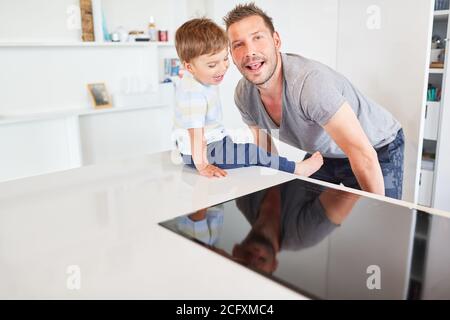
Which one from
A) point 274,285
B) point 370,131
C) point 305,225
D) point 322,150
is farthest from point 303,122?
point 274,285

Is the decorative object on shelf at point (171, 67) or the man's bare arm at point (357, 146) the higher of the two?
the decorative object on shelf at point (171, 67)

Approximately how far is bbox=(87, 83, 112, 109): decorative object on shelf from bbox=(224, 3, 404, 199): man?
1.53 metres

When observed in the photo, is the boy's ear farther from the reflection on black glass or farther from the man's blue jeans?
the reflection on black glass

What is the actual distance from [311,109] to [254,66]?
260 millimetres

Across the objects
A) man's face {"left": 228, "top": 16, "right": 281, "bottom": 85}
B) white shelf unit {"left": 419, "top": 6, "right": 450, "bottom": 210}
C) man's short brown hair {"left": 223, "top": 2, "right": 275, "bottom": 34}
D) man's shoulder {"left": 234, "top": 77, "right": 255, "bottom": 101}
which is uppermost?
man's short brown hair {"left": 223, "top": 2, "right": 275, "bottom": 34}

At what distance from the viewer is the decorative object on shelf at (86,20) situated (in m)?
2.75

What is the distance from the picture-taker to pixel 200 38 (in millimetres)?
1236

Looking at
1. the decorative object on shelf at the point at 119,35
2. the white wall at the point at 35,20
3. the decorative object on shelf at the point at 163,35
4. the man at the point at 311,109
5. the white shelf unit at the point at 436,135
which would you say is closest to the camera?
the man at the point at 311,109

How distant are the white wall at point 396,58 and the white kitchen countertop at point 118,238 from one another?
4.15 feet

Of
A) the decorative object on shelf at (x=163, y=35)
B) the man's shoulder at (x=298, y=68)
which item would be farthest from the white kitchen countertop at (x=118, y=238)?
the decorative object on shelf at (x=163, y=35)

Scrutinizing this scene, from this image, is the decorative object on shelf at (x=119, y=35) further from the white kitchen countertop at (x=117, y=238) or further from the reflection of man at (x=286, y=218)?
the reflection of man at (x=286, y=218)

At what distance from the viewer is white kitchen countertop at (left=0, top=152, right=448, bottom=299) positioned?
0.68 metres

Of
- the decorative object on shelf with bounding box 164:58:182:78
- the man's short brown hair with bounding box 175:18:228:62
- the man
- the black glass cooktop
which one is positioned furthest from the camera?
the decorative object on shelf with bounding box 164:58:182:78

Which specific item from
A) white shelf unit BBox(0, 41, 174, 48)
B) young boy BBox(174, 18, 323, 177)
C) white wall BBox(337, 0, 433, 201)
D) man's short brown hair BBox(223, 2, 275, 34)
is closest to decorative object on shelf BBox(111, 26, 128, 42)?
white shelf unit BBox(0, 41, 174, 48)
